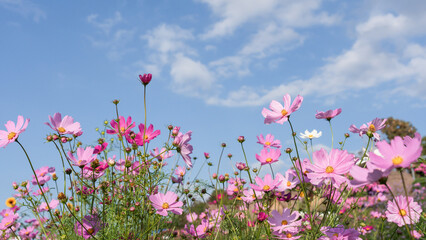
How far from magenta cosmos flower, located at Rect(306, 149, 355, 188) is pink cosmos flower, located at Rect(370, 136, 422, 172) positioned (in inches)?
16.1

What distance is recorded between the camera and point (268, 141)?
2494 millimetres

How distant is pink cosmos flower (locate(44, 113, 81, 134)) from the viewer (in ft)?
6.37

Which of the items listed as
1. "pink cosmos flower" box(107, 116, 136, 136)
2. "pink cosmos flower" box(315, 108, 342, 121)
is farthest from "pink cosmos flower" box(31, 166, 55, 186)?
"pink cosmos flower" box(315, 108, 342, 121)

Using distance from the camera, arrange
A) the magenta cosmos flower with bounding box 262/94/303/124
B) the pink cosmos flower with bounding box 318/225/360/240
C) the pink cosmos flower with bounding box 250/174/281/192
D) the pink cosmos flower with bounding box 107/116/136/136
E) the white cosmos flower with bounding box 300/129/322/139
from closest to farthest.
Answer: the magenta cosmos flower with bounding box 262/94/303/124 → the pink cosmos flower with bounding box 318/225/360/240 → the pink cosmos flower with bounding box 250/174/281/192 → the pink cosmos flower with bounding box 107/116/136/136 → the white cosmos flower with bounding box 300/129/322/139

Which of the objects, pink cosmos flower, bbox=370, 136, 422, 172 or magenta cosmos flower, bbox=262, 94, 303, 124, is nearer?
pink cosmos flower, bbox=370, 136, 422, 172

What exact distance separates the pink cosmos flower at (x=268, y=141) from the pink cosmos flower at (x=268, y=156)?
22 cm

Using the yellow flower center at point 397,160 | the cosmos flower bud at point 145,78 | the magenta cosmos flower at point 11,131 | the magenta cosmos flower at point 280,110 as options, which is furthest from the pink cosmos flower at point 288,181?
the magenta cosmos flower at point 11,131

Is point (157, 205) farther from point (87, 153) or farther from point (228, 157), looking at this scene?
point (228, 157)

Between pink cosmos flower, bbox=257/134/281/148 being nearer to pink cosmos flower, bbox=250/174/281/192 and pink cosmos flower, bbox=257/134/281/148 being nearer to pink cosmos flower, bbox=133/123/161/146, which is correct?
pink cosmos flower, bbox=250/174/281/192

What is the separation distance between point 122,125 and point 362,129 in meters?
1.40

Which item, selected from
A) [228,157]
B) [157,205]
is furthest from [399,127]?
[157,205]

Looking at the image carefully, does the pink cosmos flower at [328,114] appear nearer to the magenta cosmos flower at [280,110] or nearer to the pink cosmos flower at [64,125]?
the magenta cosmos flower at [280,110]

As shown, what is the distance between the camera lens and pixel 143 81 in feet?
6.45

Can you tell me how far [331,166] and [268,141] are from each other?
0.87m
